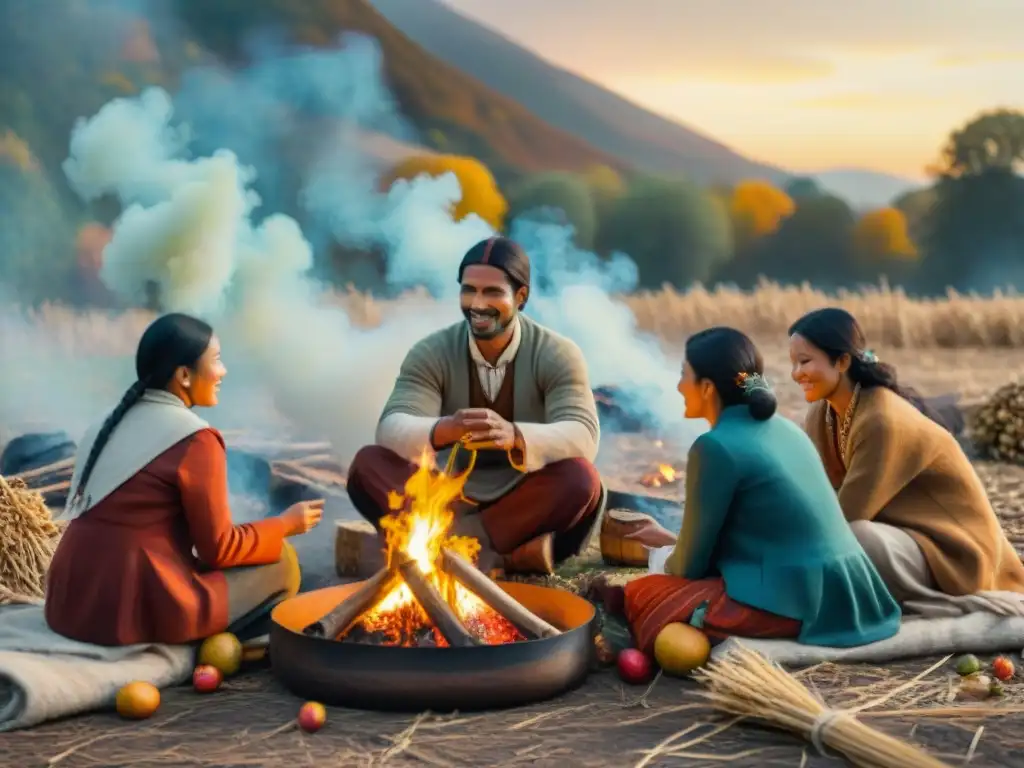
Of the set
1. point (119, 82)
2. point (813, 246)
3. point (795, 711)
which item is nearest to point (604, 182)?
point (813, 246)

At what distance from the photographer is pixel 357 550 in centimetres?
703

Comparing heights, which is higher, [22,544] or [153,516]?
[153,516]

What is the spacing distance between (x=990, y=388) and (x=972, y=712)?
909cm

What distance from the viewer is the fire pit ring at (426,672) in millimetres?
4535

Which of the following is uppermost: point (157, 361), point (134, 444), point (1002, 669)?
point (157, 361)

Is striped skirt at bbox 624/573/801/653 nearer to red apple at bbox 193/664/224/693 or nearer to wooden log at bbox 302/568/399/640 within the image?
wooden log at bbox 302/568/399/640

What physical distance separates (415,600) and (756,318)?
11.1 m

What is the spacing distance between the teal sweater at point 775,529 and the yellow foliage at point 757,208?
581 inches

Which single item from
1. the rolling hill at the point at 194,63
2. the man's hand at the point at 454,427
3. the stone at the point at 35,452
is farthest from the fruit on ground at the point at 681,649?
the rolling hill at the point at 194,63

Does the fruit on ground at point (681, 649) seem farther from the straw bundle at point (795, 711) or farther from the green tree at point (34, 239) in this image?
the green tree at point (34, 239)

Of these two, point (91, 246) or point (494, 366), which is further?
point (91, 246)

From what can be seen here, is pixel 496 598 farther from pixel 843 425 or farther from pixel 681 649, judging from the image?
pixel 843 425

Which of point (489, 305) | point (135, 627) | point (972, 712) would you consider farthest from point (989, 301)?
point (135, 627)

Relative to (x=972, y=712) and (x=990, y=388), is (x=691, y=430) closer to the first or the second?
(x=990, y=388)
